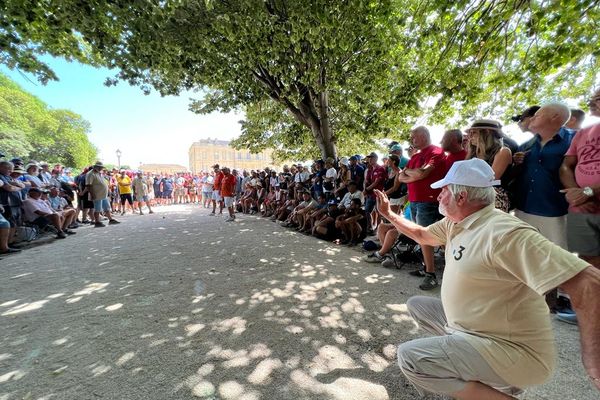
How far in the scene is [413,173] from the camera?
155 inches

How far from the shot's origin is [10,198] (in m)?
6.73

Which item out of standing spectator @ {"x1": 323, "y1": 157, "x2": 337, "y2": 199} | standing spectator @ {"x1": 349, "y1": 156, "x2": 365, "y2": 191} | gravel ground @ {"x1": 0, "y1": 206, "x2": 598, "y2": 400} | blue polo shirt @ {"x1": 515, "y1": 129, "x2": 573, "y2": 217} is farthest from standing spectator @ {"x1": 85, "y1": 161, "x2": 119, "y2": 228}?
blue polo shirt @ {"x1": 515, "y1": 129, "x2": 573, "y2": 217}

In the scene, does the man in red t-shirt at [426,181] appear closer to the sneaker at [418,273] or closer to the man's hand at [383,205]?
the sneaker at [418,273]

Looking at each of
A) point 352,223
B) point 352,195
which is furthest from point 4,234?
point 352,195

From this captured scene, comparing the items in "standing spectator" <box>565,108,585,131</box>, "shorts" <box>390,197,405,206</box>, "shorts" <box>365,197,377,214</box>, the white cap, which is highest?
"standing spectator" <box>565,108,585,131</box>

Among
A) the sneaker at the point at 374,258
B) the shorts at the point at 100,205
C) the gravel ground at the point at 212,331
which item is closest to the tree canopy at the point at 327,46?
the sneaker at the point at 374,258

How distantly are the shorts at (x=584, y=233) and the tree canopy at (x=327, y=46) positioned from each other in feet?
8.71

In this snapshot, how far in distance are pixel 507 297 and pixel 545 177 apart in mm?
2440

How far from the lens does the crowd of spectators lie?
9.48 ft

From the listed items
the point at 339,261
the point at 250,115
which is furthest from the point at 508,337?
the point at 250,115

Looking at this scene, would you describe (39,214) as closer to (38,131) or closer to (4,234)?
(4,234)

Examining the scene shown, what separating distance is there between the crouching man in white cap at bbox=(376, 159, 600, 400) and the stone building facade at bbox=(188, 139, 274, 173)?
75.2m

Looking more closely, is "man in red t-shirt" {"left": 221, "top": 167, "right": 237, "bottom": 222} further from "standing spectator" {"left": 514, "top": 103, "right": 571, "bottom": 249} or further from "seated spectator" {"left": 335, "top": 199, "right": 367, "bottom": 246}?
"standing spectator" {"left": 514, "top": 103, "right": 571, "bottom": 249}

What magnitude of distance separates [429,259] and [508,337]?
8.50 ft
